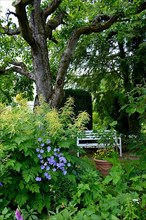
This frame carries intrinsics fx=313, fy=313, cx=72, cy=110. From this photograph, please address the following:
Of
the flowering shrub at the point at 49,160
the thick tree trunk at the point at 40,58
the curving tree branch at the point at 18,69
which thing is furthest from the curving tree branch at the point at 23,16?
the flowering shrub at the point at 49,160

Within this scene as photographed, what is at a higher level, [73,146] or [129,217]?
[73,146]

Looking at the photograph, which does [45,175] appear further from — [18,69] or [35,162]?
[18,69]

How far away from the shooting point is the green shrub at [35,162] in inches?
91.5

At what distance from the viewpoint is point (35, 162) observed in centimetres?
239

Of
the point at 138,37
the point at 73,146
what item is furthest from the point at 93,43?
the point at 73,146

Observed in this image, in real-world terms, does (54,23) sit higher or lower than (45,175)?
higher

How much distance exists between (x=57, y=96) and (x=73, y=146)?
4.11m

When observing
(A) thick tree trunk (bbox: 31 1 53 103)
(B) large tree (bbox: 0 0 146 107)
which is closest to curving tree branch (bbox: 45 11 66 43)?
(B) large tree (bbox: 0 0 146 107)

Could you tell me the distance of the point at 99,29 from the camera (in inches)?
273

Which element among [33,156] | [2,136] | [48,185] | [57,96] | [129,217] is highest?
[57,96]

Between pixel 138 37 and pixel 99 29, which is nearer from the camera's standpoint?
pixel 99 29

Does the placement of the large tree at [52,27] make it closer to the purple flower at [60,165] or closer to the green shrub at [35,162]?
the green shrub at [35,162]

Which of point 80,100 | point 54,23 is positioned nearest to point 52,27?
point 54,23

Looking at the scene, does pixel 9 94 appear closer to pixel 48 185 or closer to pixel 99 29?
pixel 99 29
